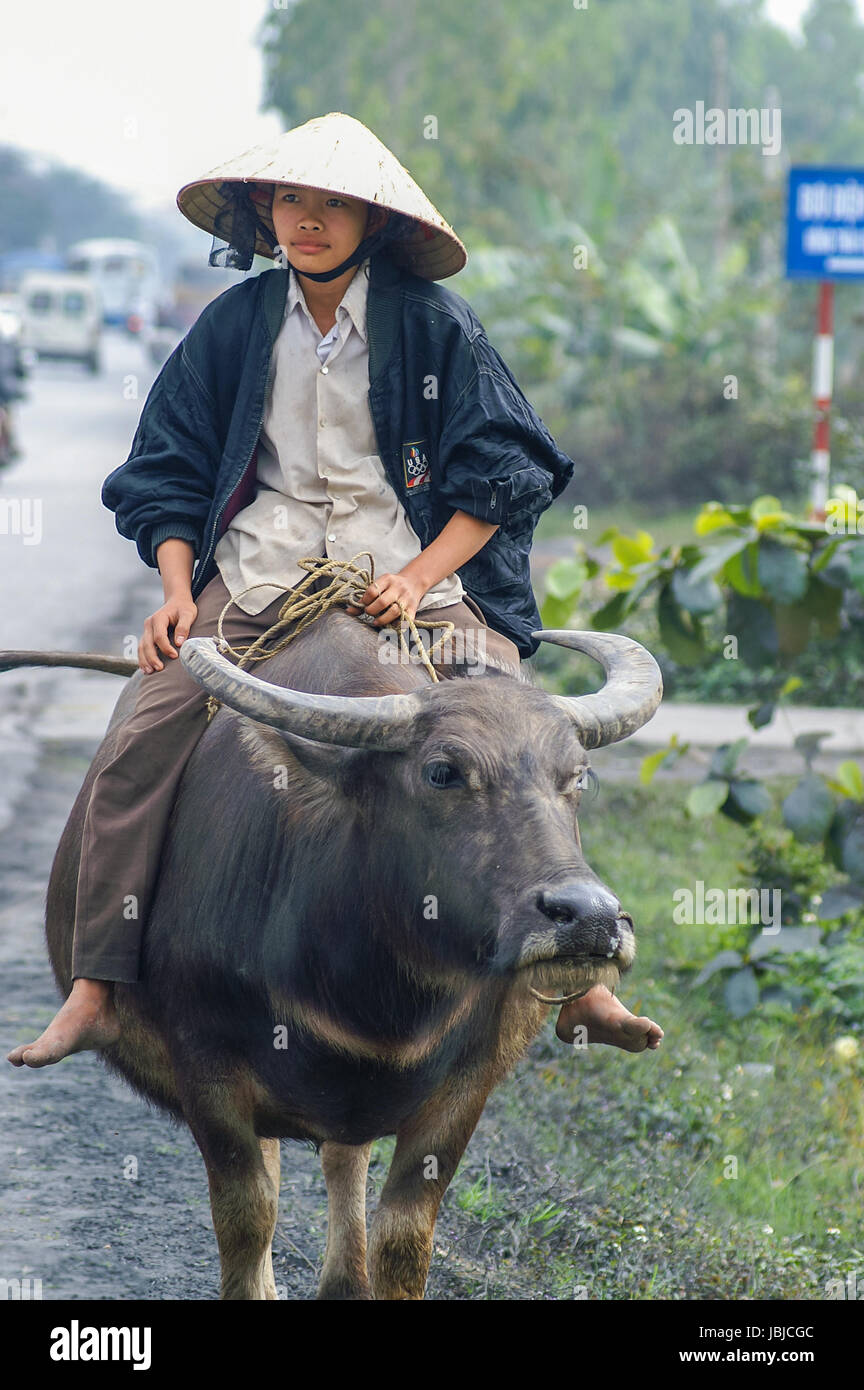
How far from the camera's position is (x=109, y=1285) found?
3361mm

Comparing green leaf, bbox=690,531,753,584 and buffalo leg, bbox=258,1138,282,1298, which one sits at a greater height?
green leaf, bbox=690,531,753,584

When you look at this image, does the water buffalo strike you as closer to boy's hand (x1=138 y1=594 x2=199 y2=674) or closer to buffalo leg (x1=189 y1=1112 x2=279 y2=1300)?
buffalo leg (x1=189 y1=1112 x2=279 y2=1300)

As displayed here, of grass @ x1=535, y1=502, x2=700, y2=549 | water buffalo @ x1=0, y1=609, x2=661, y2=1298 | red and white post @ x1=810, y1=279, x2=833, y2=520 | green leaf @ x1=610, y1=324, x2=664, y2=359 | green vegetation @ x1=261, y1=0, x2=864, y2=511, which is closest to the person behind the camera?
water buffalo @ x1=0, y1=609, x2=661, y2=1298

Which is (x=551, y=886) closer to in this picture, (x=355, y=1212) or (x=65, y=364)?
(x=355, y=1212)

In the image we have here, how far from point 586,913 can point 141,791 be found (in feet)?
3.53

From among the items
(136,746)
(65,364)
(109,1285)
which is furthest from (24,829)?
(65,364)

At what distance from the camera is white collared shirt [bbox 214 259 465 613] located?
299 cm

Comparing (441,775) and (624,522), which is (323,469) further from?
(624,522)

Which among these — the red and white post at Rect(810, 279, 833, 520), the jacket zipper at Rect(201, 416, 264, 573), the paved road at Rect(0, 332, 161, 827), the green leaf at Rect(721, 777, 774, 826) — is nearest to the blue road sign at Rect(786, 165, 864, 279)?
the red and white post at Rect(810, 279, 833, 520)

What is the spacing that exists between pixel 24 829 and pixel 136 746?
11.7 ft

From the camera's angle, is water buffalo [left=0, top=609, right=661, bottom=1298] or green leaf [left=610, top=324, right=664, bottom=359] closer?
water buffalo [left=0, top=609, right=661, bottom=1298]

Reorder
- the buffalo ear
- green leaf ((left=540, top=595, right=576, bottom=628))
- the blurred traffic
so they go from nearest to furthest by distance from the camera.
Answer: the buffalo ear
green leaf ((left=540, top=595, right=576, bottom=628))
the blurred traffic

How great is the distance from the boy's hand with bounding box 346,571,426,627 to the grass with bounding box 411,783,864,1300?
61.5 inches

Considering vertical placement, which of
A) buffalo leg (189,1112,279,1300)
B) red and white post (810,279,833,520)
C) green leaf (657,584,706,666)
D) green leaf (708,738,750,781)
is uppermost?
red and white post (810,279,833,520)
